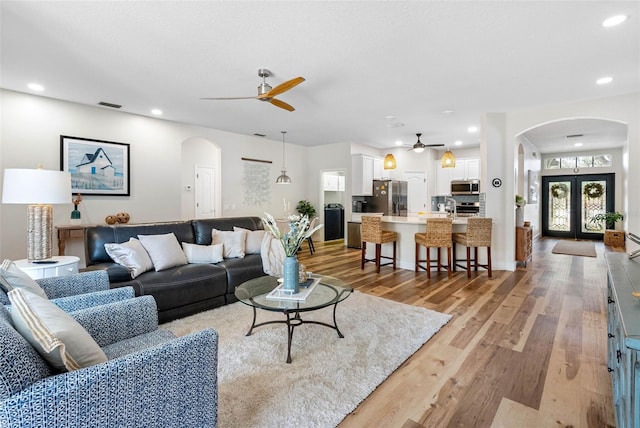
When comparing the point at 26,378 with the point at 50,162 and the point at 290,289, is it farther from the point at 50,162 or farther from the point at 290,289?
the point at 50,162

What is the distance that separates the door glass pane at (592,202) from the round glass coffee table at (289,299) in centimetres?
963

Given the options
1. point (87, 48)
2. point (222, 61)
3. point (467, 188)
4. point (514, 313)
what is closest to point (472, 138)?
point (467, 188)

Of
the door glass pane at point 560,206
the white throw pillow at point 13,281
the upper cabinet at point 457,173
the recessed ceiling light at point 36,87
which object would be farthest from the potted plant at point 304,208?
the door glass pane at point 560,206

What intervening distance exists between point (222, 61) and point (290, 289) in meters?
2.46

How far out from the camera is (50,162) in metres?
4.51

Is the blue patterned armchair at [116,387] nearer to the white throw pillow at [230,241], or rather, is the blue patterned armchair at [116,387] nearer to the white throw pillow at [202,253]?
the white throw pillow at [202,253]

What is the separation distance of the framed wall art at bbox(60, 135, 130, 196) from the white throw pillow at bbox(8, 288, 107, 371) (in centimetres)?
425

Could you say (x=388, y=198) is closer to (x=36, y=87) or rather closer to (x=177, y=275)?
(x=177, y=275)

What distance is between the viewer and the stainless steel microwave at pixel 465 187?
26.1 feet

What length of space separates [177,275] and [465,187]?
7.30 meters

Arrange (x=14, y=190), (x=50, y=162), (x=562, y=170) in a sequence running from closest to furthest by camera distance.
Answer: (x=14, y=190) → (x=50, y=162) → (x=562, y=170)

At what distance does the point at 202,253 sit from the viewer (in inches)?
145

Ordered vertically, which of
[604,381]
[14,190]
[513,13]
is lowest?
[604,381]

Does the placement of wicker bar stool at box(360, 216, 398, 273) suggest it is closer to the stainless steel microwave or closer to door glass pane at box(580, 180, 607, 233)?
the stainless steel microwave
